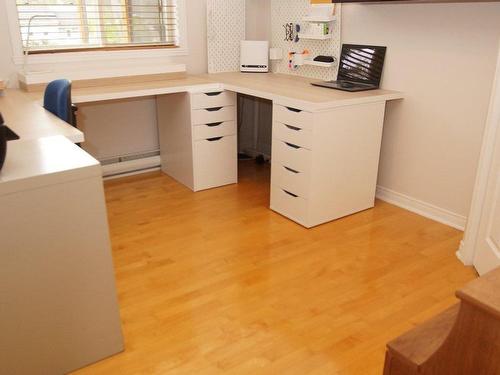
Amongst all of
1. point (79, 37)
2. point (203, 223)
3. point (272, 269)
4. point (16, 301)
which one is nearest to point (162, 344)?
point (16, 301)

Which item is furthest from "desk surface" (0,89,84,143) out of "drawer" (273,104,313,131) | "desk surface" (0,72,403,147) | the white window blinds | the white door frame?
the white door frame

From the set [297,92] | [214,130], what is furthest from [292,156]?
[214,130]

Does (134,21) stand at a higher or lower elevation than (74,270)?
higher

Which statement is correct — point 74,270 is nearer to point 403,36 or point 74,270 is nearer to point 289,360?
point 289,360

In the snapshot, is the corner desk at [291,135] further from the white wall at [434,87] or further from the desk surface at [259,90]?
the white wall at [434,87]

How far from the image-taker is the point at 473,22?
2525 millimetres

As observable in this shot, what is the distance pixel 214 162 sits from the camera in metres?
3.45

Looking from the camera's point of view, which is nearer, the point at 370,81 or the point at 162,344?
the point at 162,344

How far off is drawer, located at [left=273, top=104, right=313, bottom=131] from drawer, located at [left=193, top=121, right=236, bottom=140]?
0.63m

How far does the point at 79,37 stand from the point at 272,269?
2229 mm

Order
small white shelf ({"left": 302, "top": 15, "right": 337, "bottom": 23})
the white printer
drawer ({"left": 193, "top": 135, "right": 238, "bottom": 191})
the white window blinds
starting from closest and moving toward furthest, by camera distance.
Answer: the white window blinds, small white shelf ({"left": 302, "top": 15, "right": 337, "bottom": 23}), drawer ({"left": 193, "top": 135, "right": 238, "bottom": 191}), the white printer

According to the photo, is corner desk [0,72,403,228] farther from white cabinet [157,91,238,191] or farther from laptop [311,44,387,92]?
laptop [311,44,387,92]

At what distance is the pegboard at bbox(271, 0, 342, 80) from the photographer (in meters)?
3.34

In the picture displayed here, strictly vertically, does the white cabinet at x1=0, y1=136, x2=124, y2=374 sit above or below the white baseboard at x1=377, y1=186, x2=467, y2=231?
above
